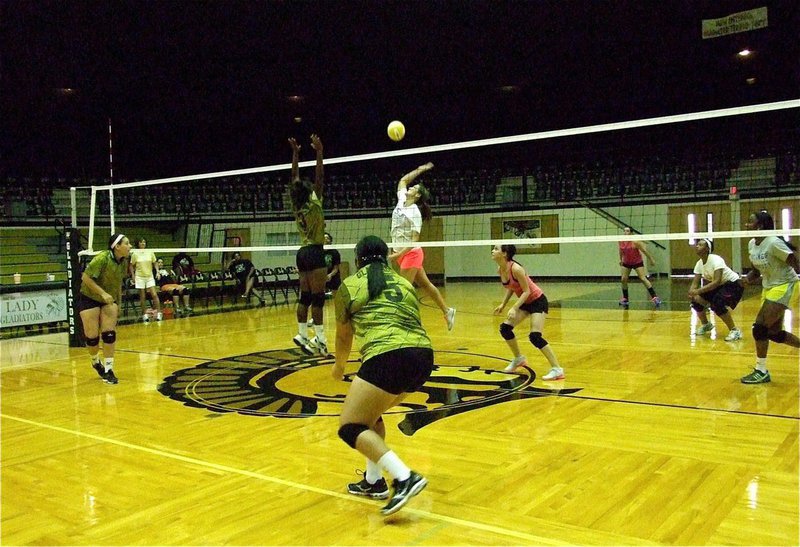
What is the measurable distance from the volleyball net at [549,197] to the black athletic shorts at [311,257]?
12776mm

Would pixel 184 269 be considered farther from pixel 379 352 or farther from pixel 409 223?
pixel 379 352

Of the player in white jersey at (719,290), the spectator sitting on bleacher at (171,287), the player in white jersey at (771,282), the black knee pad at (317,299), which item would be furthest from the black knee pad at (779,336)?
the spectator sitting on bleacher at (171,287)

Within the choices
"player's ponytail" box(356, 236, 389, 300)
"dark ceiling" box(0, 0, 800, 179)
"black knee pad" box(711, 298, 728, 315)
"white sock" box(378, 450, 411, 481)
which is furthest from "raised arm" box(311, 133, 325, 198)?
"black knee pad" box(711, 298, 728, 315)

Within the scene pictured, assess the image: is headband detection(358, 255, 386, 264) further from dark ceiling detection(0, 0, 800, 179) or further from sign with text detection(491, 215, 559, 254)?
sign with text detection(491, 215, 559, 254)

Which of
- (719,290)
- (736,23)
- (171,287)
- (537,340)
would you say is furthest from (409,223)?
(736,23)

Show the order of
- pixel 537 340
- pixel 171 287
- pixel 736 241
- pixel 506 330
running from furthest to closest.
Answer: pixel 736 241 < pixel 171 287 < pixel 506 330 < pixel 537 340

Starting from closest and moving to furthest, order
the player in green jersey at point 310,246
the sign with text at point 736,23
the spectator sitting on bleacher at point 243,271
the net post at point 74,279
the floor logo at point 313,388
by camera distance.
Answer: the floor logo at point 313,388
the player in green jersey at point 310,246
the net post at point 74,279
the sign with text at point 736,23
the spectator sitting on bleacher at point 243,271

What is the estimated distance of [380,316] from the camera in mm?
3830

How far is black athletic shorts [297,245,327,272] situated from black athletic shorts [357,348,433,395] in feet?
12.9

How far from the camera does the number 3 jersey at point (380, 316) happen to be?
3.77m

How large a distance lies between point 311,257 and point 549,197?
1713 cm

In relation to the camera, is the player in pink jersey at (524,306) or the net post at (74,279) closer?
the player in pink jersey at (524,306)

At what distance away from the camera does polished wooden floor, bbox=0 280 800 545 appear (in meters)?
3.69

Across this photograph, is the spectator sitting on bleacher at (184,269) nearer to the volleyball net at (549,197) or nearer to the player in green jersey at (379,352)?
the volleyball net at (549,197)
